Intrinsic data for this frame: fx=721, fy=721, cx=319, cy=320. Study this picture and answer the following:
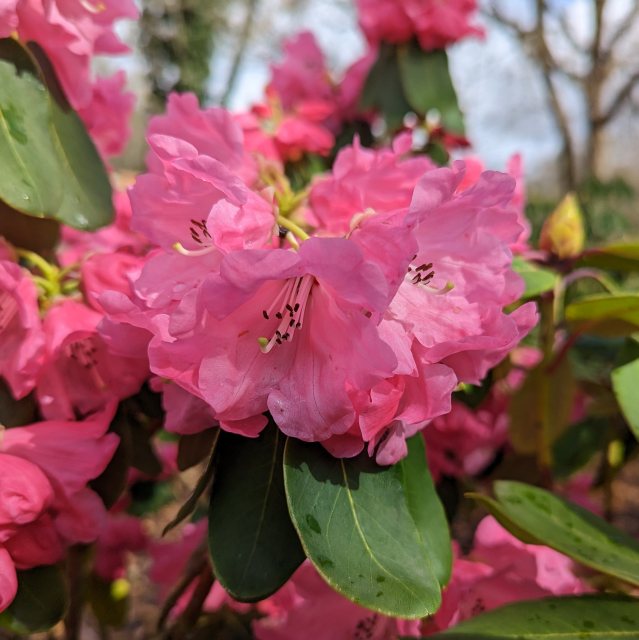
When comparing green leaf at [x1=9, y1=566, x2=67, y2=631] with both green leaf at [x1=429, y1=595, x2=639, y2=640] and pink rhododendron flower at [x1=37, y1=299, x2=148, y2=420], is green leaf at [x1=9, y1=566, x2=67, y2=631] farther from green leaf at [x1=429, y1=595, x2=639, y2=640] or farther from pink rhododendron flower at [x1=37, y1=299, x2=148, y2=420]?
green leaf at [x1=429, y1=595, x2=639, y2=640]

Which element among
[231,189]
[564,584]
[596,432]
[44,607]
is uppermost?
[231,189]

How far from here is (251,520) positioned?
1.70ft

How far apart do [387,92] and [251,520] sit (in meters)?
1.05

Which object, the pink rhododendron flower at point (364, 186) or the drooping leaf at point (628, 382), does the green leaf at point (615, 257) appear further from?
the pink rhododendron flower at point (364, 186)

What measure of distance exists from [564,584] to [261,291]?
42cm

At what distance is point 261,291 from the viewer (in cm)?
49

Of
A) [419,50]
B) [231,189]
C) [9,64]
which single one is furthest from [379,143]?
[231,189]

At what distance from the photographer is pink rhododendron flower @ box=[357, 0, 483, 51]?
4.47 feet

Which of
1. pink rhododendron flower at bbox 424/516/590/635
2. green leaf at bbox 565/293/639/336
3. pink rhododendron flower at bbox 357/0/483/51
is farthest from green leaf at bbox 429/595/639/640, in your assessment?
pink rhododendron flower at bbox 357/0/483/51

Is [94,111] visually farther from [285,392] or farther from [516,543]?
[516,543]

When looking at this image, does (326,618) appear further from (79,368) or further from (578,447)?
(578,447)

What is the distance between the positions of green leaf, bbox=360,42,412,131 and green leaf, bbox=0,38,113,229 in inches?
30.8

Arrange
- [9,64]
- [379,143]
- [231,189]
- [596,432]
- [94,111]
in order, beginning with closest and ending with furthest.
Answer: [231,189] < [9,64] < [94,111] < [596,432] < [379,143]

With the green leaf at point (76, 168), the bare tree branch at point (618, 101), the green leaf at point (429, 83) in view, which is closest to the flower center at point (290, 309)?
the green leaf at point (76, 168)
